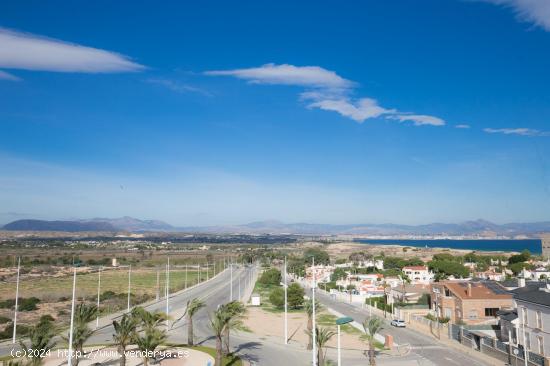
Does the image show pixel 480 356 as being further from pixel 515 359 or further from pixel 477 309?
pixel 477 309

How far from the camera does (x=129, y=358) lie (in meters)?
38.9

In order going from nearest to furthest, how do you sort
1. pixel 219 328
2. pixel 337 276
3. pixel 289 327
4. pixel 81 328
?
pixel 81 328, pixel 219 328, pixel 289 327, pixel 337 276

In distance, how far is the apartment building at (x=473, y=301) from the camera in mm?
59781

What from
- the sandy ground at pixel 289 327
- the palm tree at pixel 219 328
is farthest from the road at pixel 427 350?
the palm tree at pixel 219 328

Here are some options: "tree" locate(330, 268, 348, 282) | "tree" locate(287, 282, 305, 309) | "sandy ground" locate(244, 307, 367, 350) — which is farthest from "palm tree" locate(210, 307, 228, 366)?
"tree" locate(330, 268, 348, 282)

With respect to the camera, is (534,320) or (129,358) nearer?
(129,358)

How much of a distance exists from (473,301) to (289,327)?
2381 cm

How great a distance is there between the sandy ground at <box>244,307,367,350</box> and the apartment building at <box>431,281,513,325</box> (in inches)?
634

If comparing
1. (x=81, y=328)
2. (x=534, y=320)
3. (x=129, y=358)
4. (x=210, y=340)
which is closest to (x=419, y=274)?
(x=534, y=320)

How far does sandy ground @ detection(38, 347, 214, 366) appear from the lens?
37.0m

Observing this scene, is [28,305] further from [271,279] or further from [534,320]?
[534,320]

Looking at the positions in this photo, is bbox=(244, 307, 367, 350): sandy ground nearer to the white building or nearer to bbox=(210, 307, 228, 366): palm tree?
bbox=(210, 307, 228, 366): palm tree

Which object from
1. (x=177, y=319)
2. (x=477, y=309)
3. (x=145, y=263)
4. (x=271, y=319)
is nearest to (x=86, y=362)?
(x=177, y=319)

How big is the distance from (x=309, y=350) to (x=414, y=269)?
90.1 m
